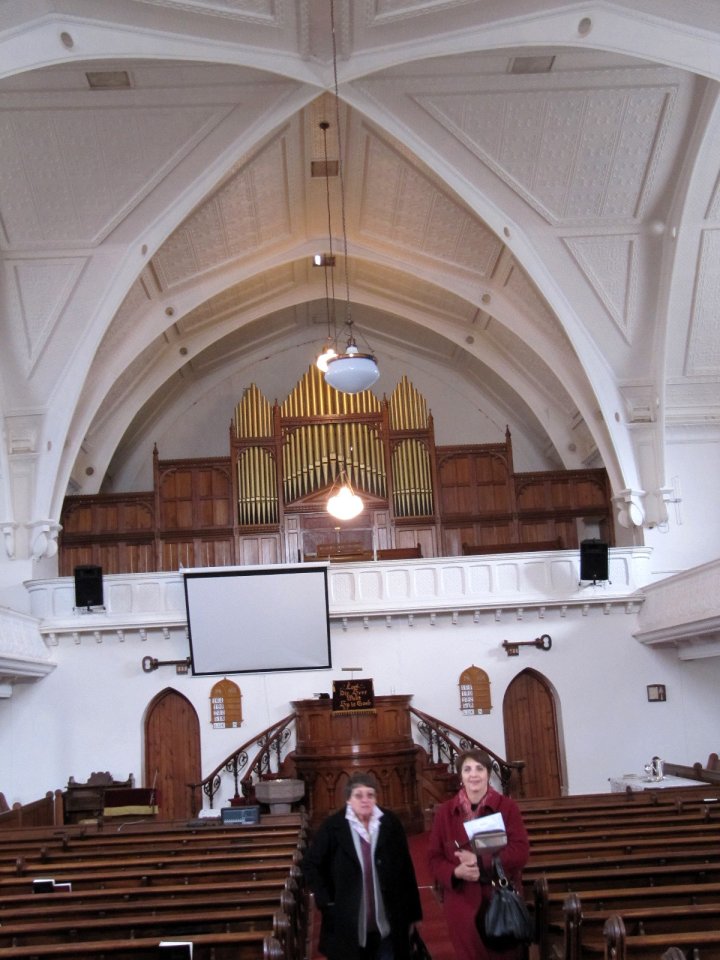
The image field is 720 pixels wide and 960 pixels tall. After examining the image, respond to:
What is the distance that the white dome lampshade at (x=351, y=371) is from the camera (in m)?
13.1

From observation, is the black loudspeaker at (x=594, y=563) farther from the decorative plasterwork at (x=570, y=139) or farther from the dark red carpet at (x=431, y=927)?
the dark red carpet at (x=431, y=927)

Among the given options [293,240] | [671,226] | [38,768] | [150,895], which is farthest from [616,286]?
[150,895]

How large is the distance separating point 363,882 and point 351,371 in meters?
8.35

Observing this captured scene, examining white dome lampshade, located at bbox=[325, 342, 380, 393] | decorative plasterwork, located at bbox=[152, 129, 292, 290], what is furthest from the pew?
decorative plasterwork, located at bbox=[152, 129, 292, 290]

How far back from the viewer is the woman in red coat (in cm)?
518

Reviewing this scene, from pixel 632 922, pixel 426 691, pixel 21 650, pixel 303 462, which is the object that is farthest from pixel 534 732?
pixel 632 922

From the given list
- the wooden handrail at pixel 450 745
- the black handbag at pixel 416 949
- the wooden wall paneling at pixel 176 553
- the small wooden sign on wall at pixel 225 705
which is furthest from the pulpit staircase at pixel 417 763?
the black handbag at pixel 416 949

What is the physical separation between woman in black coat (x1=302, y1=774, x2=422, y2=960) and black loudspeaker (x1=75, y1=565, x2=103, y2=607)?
1223 cm

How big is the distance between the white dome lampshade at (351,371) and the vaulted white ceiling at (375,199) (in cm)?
416

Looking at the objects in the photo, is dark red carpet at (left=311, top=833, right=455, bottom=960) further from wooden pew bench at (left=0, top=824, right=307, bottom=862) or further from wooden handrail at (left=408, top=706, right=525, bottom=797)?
wooden handrail at (left=408, top=706, right=525, bottom=797)

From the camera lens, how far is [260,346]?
77.5 feet

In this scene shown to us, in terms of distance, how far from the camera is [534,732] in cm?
1781

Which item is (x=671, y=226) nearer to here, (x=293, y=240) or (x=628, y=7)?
(x=628, y=7)

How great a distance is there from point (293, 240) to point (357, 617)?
25.0 feet
